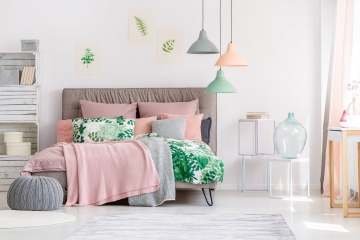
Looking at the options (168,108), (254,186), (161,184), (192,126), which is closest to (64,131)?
(168,108)

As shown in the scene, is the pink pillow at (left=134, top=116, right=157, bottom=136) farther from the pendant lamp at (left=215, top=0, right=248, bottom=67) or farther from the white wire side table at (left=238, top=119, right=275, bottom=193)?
the white wire side table at (left=238, top=119, right=275, bottom=193)

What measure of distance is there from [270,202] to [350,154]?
932mm

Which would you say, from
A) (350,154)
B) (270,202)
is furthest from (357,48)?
(270,202)

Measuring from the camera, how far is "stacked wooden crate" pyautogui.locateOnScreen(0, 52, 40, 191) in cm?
737

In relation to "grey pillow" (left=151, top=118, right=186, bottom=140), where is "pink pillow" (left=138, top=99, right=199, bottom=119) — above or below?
above

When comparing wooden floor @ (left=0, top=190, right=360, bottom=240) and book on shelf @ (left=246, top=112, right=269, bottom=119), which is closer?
wooden floor @ (left=0, top=190, right=360, bottom=240)

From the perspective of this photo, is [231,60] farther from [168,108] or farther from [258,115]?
[168,108]

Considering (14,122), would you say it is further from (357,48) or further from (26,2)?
(357,48)

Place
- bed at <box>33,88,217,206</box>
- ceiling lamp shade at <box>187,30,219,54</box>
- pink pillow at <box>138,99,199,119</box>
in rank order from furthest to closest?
bed at <box>33,88,217,206</box> → pink pillow at <box>138,99,199,119</box> → ceiling lamp shade at <box>187,30,219,54</box>

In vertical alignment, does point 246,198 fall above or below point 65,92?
below

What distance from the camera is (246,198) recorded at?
21.9 feet

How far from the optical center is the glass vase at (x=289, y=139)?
664 cm

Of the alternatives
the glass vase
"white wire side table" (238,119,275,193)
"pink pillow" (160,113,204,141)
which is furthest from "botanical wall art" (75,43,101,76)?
the glass vase

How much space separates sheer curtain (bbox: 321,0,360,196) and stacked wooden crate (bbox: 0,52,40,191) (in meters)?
3.40
